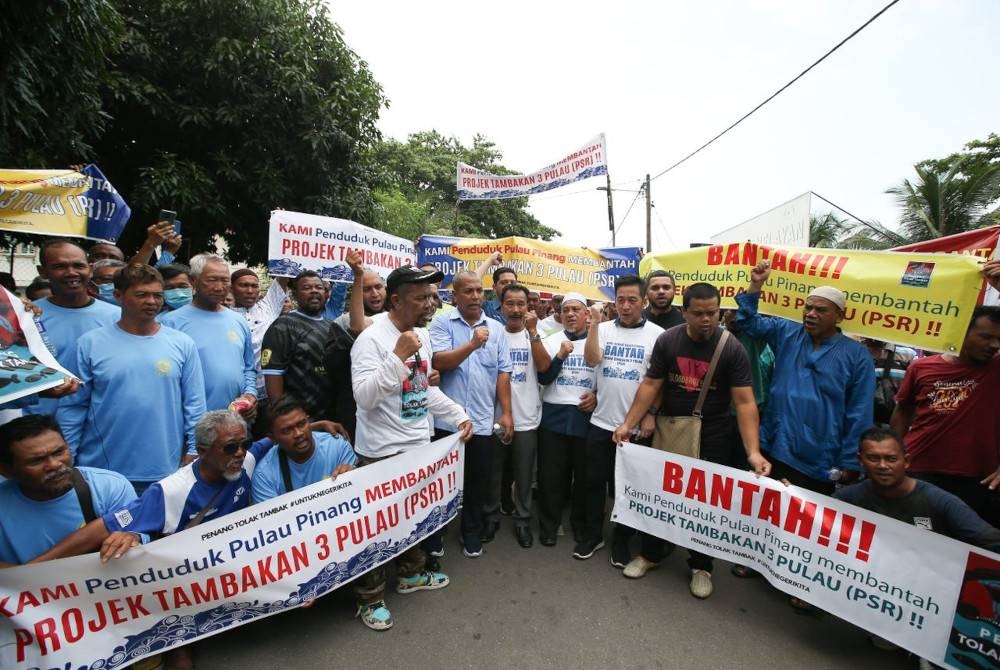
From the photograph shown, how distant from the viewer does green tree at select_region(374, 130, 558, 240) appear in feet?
78.1

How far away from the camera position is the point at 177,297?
389 cm

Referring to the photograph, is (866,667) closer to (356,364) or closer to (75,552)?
(356,364)

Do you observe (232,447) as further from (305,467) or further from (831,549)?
(831,549)

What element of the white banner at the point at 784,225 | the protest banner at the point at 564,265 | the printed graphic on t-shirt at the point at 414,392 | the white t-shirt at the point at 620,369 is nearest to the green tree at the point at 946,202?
the white banner at the point at 784,225

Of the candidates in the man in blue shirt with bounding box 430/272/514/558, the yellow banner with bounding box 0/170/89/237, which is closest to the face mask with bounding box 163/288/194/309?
the yellow banner with bounding box 0/170/89/237

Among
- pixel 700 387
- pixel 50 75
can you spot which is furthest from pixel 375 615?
pixel 50 75

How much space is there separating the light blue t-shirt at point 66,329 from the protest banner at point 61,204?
88 cm

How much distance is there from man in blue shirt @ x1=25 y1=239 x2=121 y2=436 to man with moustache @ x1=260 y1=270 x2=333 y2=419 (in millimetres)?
934

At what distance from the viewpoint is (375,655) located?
2684mm

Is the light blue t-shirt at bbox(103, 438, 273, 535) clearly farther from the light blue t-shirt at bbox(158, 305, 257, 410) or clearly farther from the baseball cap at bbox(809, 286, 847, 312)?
the baseball cap at bbox(809, 286, 847, 312)

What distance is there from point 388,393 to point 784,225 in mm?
6295

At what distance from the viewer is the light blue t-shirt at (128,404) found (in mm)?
2717

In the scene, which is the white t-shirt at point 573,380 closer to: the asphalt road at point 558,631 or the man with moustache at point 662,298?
the man with moustache at point 662,298

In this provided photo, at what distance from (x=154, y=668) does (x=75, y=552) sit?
29.5 inches
